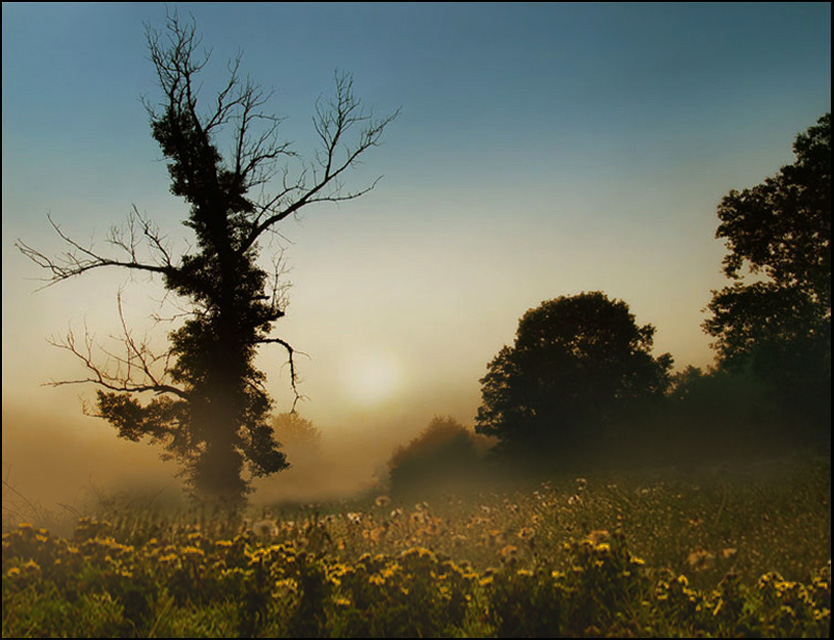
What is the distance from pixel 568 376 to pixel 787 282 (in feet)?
36.6

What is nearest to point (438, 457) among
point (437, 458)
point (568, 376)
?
point (437, 458)

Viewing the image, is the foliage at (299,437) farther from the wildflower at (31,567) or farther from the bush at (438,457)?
the wildflower at (31,567)

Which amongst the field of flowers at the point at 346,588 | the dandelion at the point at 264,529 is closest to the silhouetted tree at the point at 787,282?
the field of flowers at the point at 346,588

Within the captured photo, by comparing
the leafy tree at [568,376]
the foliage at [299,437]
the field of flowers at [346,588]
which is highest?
the leafy tree at [568,376]

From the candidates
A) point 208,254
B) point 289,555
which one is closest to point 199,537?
point 289,555

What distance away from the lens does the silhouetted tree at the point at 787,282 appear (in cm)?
1745

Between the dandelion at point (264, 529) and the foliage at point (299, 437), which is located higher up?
the dandelion at point (264, 529)

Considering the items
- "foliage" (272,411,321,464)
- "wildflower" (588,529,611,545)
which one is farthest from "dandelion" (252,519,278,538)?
"foliage" (272,411,321,464)

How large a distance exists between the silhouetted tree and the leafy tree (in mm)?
6625

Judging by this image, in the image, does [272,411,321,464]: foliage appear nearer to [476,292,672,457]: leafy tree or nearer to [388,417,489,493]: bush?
[388,417,489,493]: bush

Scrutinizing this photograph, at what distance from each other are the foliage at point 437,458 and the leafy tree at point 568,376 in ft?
10.5

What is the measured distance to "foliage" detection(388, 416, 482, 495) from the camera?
2897 cm

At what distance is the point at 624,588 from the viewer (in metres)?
5.54

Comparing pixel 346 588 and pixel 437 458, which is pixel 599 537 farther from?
pixel 437 458
